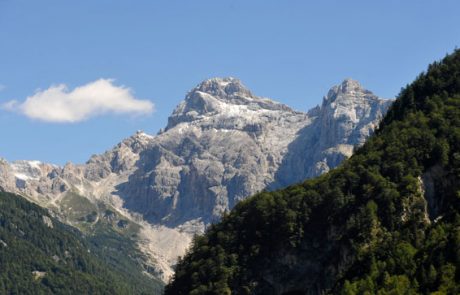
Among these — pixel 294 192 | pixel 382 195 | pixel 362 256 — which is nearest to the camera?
pixel 362 256

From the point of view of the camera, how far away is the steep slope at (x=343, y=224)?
163962 millimetres

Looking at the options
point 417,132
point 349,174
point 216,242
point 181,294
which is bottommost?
Answer: point 181,294


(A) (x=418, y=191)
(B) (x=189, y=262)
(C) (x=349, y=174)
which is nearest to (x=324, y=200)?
(C) (x=349, y=174)

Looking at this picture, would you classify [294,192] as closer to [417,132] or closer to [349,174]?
[349,174]

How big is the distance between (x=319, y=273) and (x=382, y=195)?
21.2 metres

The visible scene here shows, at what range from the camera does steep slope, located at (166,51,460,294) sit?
538ft

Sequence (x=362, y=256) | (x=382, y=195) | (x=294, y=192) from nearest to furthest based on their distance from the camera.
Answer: (x=362, y=256)
(x=382, y=195)
(x=294, y=192)

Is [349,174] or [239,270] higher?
[349,174]

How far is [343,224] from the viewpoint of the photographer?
6821 inches

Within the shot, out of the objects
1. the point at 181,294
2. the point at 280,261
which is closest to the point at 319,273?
the point at 280,261

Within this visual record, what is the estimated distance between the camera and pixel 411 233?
164 m

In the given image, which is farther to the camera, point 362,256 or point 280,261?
point 280,261

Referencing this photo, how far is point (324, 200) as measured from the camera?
180000 mm

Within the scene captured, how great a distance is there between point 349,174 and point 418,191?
56.2ft
